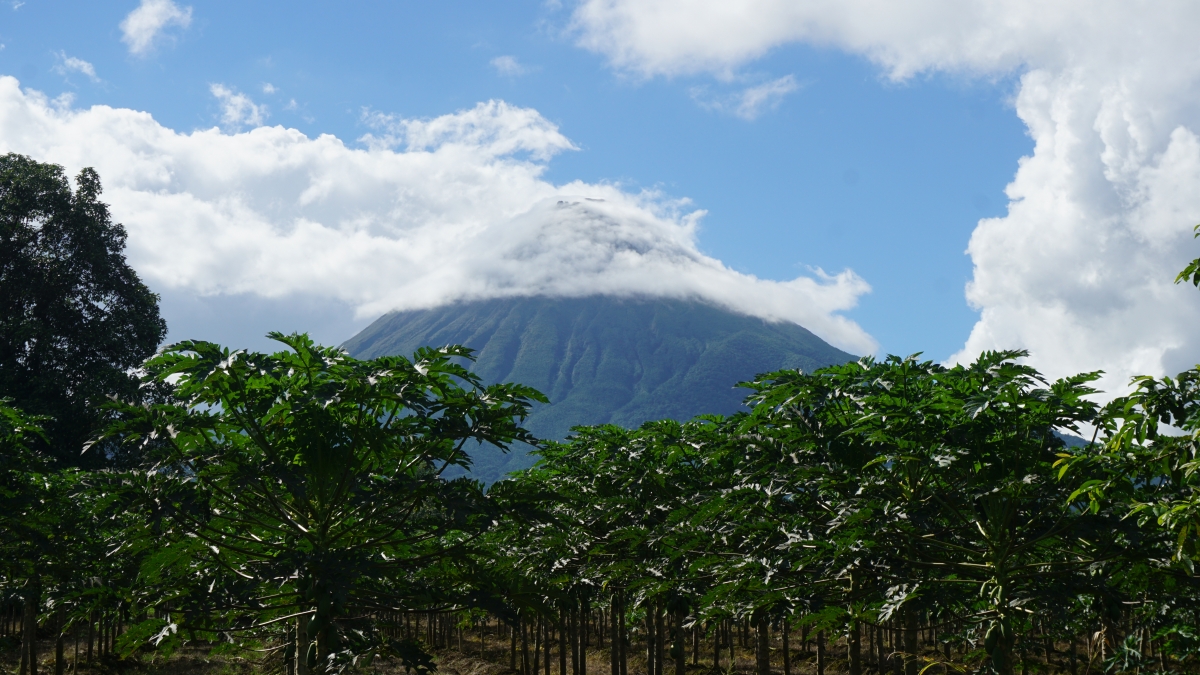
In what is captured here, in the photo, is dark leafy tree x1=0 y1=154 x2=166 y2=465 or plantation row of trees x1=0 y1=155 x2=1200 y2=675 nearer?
plantation row of trees x1=0 y1=155 x2=1200 y2=675

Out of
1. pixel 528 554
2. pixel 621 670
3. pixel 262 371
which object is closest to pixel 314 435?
pixel 262 371

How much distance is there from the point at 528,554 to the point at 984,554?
11.2m

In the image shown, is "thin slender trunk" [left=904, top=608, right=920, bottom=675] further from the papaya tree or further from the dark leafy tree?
the dark leafy tree

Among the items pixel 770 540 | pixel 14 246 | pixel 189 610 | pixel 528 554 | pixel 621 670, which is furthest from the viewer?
pixel 14 246

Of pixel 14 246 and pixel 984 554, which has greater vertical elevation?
pixel 14 246

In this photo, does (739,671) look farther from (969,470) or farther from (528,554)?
(969,470)

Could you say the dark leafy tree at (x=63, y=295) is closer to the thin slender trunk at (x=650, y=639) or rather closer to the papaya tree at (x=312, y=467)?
the thin slender trunk at (x=650, y=639)

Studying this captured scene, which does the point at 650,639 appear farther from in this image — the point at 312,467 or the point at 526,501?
the point at 312,467

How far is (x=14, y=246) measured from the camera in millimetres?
40500

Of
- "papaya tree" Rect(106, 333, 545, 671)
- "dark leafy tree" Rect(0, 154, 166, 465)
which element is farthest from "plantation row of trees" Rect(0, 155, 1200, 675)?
"dark leafy tree" Rect(0, 154, 166, 465)

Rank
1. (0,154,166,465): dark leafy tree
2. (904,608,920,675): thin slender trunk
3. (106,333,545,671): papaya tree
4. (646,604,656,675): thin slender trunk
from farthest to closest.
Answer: (0,154,166,465): dark leafy tree
(646,604,656,675): thin slender trunk
(904,608,920,675): thin slender trunk
(106,333,545,671): papaya tree

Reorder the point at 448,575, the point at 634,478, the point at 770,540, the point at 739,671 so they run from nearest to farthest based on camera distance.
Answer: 1. the point at 448,575
2. the point at 770,540
3. the point at 634,478
4. the point at 739,671

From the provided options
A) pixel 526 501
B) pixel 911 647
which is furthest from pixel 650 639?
pixel 526 501

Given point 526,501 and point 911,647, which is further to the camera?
point 911,647
